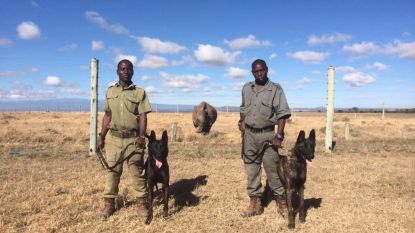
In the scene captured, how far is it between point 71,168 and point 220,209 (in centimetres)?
545

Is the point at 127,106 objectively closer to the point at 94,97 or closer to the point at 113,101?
the point at 113,101

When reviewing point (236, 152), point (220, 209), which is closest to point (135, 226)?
point (220, 209)

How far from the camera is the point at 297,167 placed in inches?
249

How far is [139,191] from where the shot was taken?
6793 mm

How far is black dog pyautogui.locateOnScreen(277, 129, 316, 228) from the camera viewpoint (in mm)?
6141

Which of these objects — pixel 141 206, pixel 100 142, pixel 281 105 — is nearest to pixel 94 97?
pixel 100 142

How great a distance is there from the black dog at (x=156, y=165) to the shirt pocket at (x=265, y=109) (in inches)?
63.4

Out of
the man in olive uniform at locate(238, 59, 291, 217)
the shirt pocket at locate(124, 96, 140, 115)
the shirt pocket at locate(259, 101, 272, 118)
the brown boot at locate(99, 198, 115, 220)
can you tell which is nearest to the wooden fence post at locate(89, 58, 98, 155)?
the brown boot at locate(99, 198, 115, 220)

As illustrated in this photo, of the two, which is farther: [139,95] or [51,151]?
[51,151]

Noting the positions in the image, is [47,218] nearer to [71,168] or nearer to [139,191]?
[139,191]

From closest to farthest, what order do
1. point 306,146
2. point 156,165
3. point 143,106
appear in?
1. point 306,146
2. point 156,165
3. point 143,106

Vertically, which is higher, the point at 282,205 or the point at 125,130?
the point at 125,130

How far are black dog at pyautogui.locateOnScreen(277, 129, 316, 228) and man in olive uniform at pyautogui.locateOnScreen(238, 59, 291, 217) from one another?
0.31 metres

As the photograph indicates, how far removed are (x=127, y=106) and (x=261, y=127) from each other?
218 centimetres
